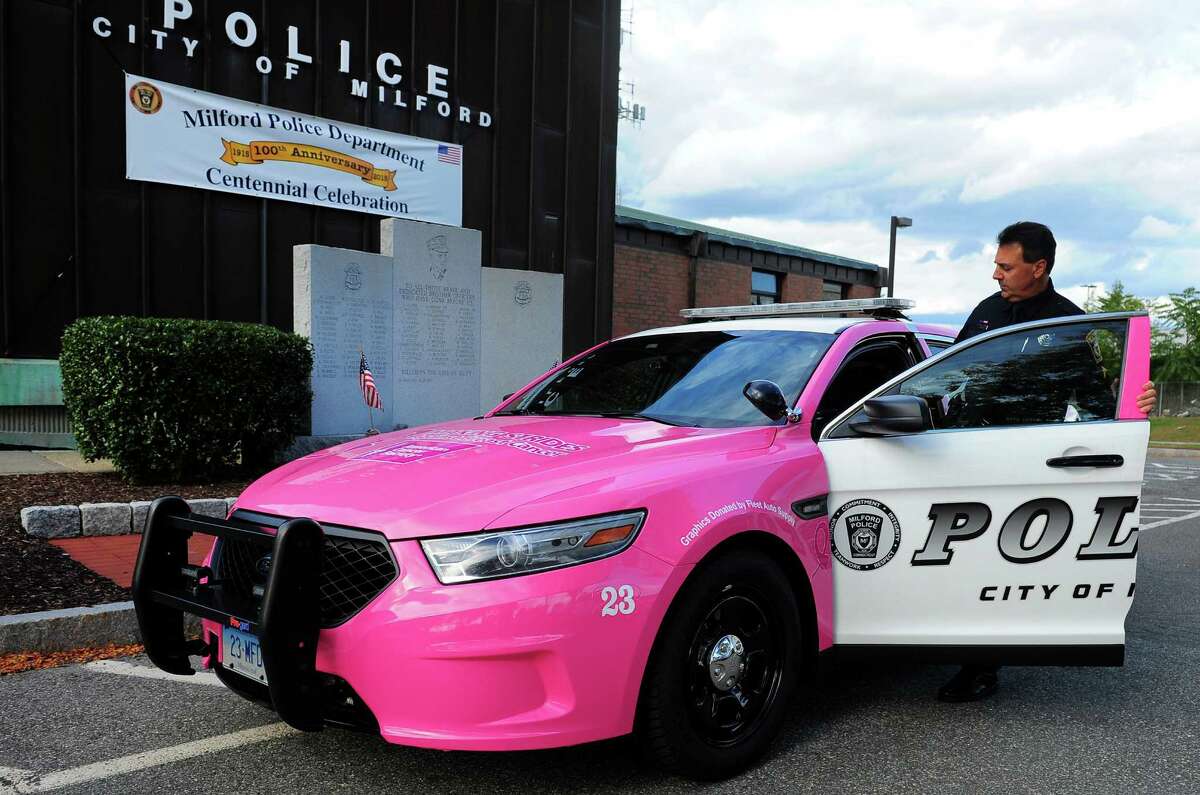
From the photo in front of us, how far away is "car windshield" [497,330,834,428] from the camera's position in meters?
3.75

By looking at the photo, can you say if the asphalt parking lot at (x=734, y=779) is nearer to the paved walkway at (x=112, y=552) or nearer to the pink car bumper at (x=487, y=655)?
the pink car bumper at (x=487, y=655)

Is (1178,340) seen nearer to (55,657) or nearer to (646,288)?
(646,288)

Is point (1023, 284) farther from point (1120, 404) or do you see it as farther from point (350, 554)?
point (350, 554)

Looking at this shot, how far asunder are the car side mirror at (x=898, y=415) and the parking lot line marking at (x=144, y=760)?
8.06 feet

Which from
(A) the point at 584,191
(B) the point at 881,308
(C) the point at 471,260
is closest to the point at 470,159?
(A) the point at 584,191

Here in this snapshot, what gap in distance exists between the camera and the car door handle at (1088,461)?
3.51 m

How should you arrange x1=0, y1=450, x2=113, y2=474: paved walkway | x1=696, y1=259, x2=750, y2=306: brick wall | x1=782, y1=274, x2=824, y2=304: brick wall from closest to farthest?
x1=0, y1=450, x2=113, y2=474: paved walkway → x1=696, y1=259, x2=750, y2=306: brick wall → x1=782, y1=274, x2=824, y2=304: brick wall

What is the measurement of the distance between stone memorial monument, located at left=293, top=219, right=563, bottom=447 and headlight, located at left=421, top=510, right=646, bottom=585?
25.9 feet

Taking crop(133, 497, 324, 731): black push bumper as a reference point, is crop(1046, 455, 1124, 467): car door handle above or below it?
above

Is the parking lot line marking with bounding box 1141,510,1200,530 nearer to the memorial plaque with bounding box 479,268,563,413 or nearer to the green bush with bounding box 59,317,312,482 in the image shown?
the memorial plaque with bounding box 479,268,563,413

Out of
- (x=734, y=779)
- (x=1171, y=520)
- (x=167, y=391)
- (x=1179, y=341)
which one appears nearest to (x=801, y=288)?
(x=1171, y=520)

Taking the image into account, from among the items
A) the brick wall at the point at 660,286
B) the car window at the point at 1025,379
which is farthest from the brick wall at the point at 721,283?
the car window at the point at 1025,379

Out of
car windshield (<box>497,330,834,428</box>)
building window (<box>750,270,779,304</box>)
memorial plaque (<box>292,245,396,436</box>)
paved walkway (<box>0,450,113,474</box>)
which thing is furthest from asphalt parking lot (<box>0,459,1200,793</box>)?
building window (<box>750,270,779,304</box>)

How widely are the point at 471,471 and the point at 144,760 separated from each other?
1.57 m
